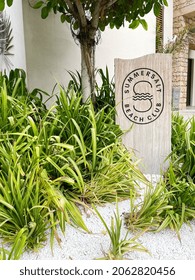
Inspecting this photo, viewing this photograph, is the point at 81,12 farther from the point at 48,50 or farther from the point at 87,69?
the point at 48,50

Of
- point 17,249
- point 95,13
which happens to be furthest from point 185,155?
point 95,13

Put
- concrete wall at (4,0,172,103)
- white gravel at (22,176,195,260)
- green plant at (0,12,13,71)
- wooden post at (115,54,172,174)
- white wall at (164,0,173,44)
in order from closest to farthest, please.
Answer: white gravel at (22,176,195,260) < wooden post at (115,54,172,174) < green plant at (0,12,13,71) < concrete wall at (4,0,172,103) < white wall at (164,0,173,44)

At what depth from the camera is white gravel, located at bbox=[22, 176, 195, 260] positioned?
51.9 inches

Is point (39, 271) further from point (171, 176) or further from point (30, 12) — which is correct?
point (30, 12)

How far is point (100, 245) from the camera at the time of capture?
1.37 meters

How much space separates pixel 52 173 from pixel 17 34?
6.85 ft

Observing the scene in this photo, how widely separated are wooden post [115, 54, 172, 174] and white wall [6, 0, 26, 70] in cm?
145

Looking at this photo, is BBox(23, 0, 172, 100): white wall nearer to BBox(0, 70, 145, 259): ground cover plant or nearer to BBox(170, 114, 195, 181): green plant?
BBox(0, 70, 145, 259): ground cover plant

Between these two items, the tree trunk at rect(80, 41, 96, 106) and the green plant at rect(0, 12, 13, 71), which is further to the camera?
the green plant at rect(0, 12, 13, 71)

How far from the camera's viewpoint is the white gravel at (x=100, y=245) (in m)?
1.32

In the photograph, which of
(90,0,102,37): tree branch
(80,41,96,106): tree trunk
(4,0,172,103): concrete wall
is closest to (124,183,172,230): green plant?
(80,41,96,106): tree trunk

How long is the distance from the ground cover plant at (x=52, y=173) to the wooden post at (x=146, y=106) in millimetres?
173

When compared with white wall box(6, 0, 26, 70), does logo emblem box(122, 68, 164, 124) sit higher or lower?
lower

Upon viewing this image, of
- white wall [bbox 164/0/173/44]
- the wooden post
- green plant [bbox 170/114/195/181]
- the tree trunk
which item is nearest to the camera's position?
green plant [bbox 170/114/195/181]
